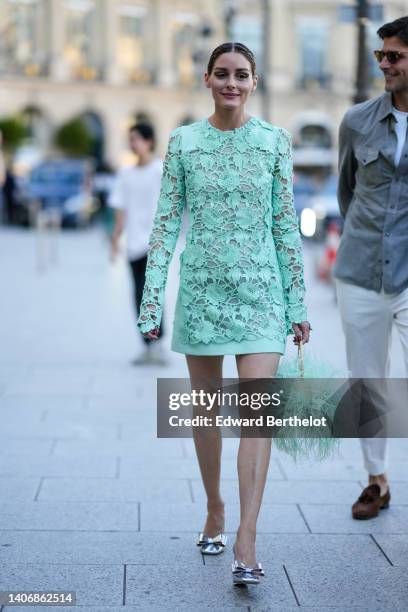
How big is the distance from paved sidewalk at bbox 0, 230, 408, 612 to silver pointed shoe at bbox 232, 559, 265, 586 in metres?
0.06

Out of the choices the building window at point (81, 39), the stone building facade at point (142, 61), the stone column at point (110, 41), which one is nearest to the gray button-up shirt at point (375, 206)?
the stone building facade at point (142, 61)

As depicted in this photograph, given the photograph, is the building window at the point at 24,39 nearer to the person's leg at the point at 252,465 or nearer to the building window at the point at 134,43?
the building window at the point at 134,43

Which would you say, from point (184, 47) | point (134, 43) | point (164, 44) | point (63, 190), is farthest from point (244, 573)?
point (184, 47)

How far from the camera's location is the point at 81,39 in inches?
2120

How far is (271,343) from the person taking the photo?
4254 mm

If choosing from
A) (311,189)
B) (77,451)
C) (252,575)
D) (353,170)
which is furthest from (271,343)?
(311,189)

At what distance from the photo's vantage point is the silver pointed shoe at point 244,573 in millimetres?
4137

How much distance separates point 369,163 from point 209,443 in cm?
133

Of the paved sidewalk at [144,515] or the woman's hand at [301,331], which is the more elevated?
the woman's hand at [301,331]

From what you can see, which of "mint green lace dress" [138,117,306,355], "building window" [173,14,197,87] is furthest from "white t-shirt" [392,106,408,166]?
"building window" [173,14,197,87]

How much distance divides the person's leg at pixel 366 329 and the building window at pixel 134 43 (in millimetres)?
51027

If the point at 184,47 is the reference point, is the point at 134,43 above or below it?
above

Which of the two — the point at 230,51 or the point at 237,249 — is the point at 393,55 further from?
the point at 237,249

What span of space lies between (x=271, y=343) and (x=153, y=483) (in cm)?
170
